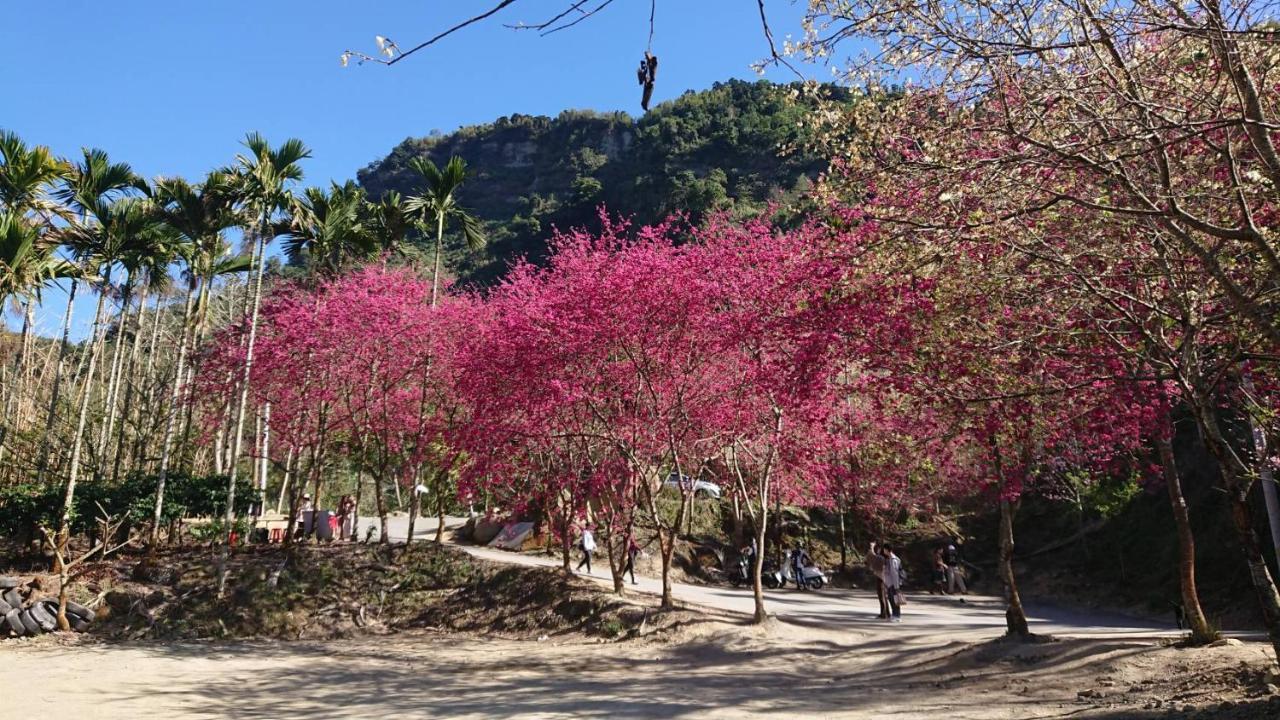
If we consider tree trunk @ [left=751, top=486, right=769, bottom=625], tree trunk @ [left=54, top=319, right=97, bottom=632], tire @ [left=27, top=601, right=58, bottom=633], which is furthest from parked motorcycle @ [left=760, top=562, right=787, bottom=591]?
tire @ [left=27, top=601, right=58, bottom=633]

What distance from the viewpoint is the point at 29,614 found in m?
15.1

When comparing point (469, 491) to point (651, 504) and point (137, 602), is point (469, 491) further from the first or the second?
point (137, 602)

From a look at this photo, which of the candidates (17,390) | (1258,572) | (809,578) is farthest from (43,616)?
(1258,572)

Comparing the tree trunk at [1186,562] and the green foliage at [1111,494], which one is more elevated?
the green foliage at [1111,494]

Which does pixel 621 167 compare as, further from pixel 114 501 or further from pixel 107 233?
pixel 114 501

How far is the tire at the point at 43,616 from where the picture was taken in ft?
49.6

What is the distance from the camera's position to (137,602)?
1641 centimetres

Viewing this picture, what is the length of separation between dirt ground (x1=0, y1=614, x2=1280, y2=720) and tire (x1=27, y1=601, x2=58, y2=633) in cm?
68

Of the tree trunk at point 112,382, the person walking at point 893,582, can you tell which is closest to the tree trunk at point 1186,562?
the person walking at point 893,582

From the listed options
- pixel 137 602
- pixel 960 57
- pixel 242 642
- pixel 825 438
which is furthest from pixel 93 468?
pixel 960 57

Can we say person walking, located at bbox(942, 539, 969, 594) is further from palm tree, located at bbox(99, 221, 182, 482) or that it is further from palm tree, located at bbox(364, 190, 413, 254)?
palm tree, located at bbox(99, 221, 182, 482)

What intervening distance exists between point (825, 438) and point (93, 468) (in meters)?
21.3

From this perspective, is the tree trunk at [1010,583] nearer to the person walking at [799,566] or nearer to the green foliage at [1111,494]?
the green foliage at [1111,494]

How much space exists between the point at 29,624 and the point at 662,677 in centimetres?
1305
